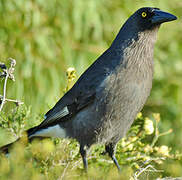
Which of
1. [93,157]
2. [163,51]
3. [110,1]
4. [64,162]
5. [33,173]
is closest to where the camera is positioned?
[33,173]

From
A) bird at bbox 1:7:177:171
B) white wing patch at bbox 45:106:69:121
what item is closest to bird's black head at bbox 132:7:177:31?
bird at bbox 1:7:177:171

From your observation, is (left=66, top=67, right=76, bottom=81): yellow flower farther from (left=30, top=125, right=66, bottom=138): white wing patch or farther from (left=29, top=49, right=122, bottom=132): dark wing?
(left=30, top=125, right=66, bottom=138): white wing patch

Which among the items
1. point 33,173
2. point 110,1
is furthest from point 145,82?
point 110,1

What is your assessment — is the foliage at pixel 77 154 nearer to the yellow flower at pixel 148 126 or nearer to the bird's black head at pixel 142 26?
the yellow flower at pixel 148 126

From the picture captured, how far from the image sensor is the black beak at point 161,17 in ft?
9.50

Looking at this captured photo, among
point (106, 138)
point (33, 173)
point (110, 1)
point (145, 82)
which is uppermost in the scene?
point (110, 1)

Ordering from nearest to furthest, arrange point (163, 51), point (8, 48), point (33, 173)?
1. point (33, 173)
2. point (8, 48)
3. point (163, 51)

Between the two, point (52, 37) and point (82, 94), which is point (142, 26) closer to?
point (82, 94)

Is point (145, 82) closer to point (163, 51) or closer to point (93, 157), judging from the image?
point (93, 157)

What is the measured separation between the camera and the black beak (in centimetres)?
289

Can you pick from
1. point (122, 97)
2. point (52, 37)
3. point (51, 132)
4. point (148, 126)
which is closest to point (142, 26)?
point (122, 97)

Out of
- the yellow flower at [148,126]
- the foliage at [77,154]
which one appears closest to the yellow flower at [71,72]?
the foliage at [77,154]

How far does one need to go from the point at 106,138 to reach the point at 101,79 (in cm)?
39

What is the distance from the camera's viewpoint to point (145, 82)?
2.87m
